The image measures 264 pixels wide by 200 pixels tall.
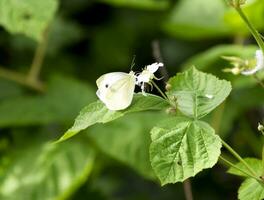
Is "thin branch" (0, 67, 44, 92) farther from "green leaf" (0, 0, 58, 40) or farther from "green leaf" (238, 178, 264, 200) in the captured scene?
"green leaf" (238, 178, 264, 200)

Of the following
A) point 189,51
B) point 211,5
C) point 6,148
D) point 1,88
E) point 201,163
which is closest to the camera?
point 201,163

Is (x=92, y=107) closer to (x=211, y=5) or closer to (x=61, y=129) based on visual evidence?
(x=61, y=129)

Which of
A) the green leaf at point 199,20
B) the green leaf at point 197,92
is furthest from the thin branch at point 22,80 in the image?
the green leaf at point 197,92

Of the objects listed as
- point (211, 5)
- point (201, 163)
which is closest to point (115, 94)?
point (201, 163)

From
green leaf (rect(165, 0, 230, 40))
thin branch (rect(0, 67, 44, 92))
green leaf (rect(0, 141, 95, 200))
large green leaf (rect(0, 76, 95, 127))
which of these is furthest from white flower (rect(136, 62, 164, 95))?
green leaf (rect(165, 0, 230, 40))

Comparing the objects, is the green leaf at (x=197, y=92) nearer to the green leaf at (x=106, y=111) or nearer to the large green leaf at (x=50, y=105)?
the green leaf at (x=106, y=111)

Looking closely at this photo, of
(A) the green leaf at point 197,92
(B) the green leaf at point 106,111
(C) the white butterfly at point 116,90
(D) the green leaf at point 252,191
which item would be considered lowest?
(D) the green leaf at point 252,191
